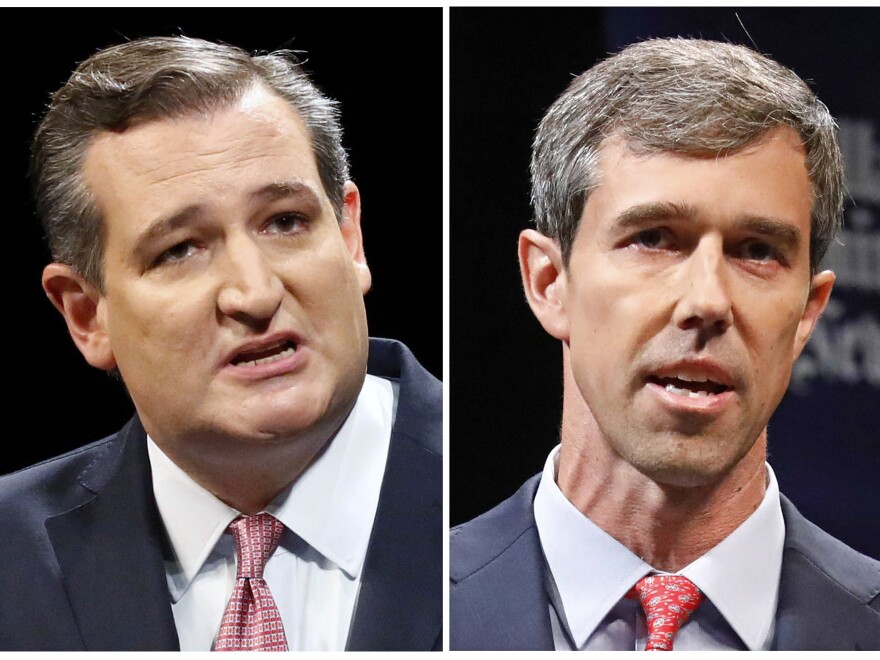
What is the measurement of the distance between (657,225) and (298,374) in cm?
86

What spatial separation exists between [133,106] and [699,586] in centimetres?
166

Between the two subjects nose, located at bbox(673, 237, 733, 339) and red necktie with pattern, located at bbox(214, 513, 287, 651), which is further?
red necktie with pattern, located at bbox(214, 513, 287, 651)

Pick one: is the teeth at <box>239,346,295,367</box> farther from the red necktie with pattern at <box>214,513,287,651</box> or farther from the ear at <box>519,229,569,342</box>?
the ear at <box>519,229,569,342</box>

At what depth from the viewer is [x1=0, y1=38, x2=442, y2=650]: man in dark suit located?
296 centimetres

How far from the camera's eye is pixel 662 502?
9.97 feet

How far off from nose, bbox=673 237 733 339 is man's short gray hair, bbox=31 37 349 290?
0.81 m

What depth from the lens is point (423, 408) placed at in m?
3.20

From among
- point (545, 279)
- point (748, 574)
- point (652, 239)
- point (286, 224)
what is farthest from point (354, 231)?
point (748, 574)

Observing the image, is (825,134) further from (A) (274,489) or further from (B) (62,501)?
(B) (62,501)

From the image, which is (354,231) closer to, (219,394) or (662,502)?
(219,394)

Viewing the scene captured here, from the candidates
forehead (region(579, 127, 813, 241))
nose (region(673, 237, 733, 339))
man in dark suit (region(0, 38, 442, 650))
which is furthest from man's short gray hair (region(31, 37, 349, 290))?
nose (region(673, 237, 733, 339))

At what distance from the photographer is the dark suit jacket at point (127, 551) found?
10.1 feet

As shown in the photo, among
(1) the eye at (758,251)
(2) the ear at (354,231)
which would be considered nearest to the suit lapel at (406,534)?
(2) the ear at (354,231)

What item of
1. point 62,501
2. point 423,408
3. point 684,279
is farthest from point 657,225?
point 62,501
